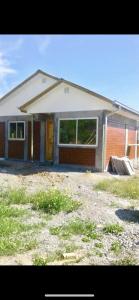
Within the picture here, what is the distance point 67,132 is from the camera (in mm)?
15070

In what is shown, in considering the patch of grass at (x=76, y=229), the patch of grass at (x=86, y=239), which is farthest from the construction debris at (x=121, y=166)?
the patch of grass at (x=86, y=239)

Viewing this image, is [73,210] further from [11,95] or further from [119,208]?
[11,95]

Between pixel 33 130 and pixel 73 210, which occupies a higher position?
pixel 33 130

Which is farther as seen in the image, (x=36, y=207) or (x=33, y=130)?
(x=33, y=130)

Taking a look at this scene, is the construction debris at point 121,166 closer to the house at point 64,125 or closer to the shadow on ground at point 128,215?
the house at point 64,125

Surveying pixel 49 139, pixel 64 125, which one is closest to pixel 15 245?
pixel 64 125

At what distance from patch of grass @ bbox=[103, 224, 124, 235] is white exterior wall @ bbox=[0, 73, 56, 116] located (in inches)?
536

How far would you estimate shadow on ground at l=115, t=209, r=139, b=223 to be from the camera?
20.7ft

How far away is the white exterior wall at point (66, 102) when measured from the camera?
13891mm

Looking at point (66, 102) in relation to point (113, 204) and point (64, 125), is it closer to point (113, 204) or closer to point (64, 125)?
point (64, 125)
